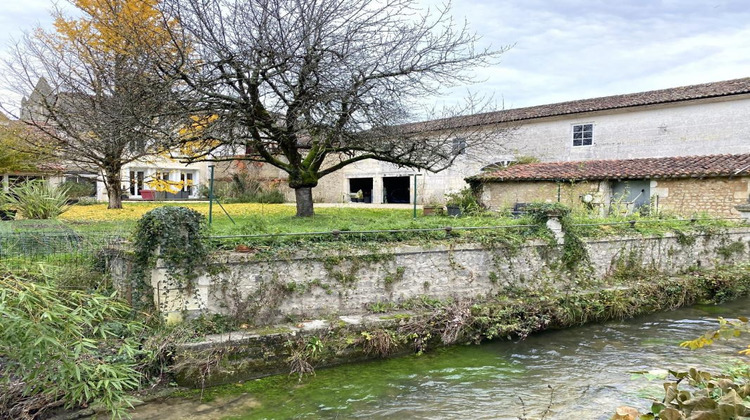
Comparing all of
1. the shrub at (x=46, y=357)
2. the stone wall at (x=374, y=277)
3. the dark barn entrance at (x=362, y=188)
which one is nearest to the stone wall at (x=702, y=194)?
the stone wall at (x=374, y=277)

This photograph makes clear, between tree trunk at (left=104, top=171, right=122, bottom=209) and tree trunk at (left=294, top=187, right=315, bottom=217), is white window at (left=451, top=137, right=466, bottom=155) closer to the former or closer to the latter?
tree trunk at (left=294, top=187, right=315, bottom=217)

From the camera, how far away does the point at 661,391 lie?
5.54m

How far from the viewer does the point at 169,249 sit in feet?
21.7

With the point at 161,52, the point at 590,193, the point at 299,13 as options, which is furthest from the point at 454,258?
the point at 590,193

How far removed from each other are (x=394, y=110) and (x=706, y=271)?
865 cm

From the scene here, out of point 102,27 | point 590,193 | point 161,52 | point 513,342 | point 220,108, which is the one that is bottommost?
point 513,342

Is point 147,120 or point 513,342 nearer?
point 513,342

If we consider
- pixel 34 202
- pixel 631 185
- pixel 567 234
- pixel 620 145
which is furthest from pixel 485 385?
pixel 620 145

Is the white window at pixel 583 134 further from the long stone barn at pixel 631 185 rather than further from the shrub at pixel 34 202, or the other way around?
the shrub at pixel 34 202

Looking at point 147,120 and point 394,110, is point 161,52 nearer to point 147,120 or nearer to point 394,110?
point 147,120

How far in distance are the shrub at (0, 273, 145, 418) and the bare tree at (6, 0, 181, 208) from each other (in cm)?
683

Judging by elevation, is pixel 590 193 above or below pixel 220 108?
below

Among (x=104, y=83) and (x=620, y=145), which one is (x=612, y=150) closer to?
(x=620, y=145)

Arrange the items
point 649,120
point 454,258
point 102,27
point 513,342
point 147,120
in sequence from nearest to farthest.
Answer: point 513,342 < point 454,258 < point 147,120 < point 102,27 < point 649,120
